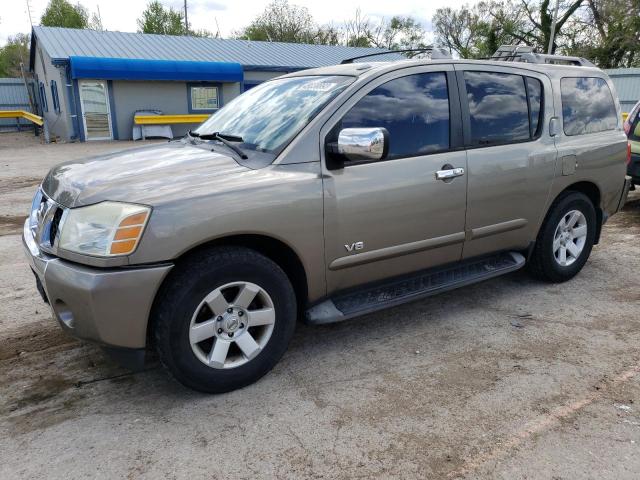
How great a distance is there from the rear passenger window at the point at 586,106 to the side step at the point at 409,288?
1275 millimetres

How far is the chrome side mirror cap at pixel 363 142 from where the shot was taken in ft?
9.84

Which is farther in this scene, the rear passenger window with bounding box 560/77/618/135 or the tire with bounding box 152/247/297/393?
the rear passenger window with bounding box 560/77/618/135

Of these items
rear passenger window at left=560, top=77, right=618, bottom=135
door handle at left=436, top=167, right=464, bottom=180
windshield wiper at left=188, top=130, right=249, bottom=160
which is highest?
rear passenger window at left=560, top=77, right=618, bottom=135

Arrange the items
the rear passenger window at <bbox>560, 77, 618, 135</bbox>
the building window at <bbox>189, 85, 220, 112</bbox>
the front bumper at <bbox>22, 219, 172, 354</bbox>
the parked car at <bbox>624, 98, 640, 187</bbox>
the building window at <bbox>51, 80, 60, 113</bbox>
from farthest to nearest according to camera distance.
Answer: the building window at <bbox>189, 85, 220, 112</bbox> < the building window at <bbox>51, 80, 60, 113</bbox> < the parked car at <bbox>624, 98, 640, 187</bbox> < the rear passenger window at <bbox>560, 77, 618, 135</bbox> < the front bumper at <bbox>22, 219, 172, 354</bbox>

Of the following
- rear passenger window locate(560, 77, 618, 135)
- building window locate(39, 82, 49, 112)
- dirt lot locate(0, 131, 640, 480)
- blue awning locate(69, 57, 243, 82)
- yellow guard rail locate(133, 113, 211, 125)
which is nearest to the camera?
dirt lot locate(0, 131, 640, 480)

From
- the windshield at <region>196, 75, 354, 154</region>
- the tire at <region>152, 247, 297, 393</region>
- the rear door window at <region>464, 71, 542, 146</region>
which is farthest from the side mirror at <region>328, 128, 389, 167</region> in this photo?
the rear door window at <region>464, 71, 542, 146</region>

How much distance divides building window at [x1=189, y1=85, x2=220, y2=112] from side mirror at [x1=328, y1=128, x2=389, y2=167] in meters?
20.3

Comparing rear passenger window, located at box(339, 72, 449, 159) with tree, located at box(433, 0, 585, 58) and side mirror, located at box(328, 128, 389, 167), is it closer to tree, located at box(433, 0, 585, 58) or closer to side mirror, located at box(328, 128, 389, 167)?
side mirror, located at box(328, 128, 389, 167)

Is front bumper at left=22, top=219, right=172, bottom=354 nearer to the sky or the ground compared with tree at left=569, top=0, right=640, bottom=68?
nearer to the ground

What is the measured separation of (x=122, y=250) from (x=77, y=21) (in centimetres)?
5802

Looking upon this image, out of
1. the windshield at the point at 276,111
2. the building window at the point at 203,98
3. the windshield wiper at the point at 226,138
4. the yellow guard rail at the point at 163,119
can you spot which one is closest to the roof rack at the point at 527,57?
the windshield at the point at 276,111

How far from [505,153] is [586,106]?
1.29 metres

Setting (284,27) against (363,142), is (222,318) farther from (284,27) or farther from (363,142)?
(284,27)

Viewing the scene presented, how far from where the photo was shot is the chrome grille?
2.86m
